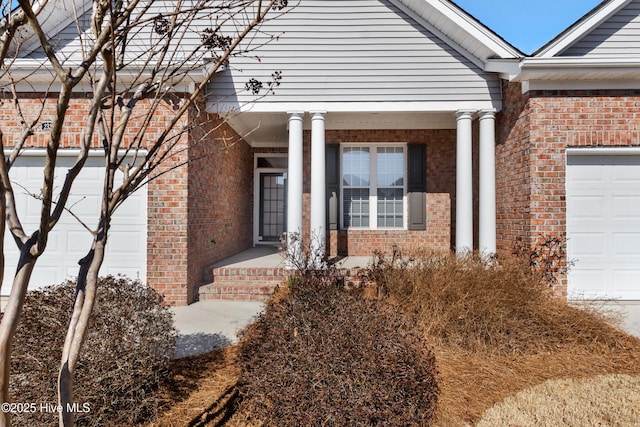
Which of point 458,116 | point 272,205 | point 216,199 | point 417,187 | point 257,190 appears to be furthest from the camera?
point 272,205

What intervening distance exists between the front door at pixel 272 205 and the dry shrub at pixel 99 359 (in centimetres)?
716

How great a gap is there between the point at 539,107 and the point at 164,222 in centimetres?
641

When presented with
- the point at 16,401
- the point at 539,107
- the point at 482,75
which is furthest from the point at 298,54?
the point at 16,401

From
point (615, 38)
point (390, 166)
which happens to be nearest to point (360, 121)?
point (390, 166)

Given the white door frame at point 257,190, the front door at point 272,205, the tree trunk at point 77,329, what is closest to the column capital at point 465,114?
the white door frame at point 257,190

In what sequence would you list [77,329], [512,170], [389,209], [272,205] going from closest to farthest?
[77,329] → [512,170] → [389,209] → [272,205]

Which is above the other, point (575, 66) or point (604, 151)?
point (575, 66)

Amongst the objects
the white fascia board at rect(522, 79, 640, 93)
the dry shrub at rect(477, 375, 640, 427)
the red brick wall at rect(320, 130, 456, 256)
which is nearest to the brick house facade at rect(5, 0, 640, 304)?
the white fascia board at rect(522, 79, 640, 93)

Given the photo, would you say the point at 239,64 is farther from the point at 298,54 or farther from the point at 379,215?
the point at 379,215

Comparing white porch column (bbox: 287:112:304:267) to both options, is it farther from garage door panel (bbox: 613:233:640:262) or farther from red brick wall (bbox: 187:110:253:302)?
garage door panel (bbox: 613:233:640:262)

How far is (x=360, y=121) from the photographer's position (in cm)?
695

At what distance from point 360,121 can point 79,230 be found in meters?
5.55

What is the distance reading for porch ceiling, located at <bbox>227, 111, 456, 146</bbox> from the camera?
257 inches

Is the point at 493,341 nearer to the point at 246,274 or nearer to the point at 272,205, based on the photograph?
the point at 246,274
